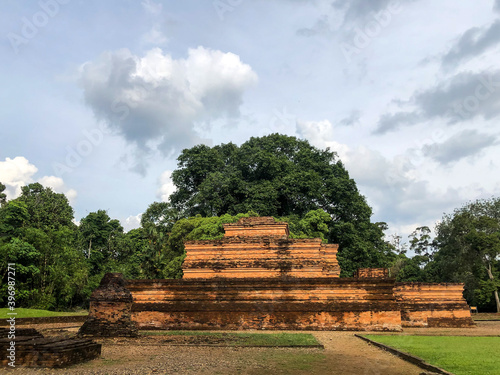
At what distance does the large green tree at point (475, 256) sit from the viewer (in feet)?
108

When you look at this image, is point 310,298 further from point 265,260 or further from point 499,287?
point 499,287

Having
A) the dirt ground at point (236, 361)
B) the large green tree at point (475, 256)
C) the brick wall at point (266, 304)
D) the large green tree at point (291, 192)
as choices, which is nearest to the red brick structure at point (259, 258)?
the brick wall at point (266, 304)

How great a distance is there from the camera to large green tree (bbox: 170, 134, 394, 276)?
35938 mm

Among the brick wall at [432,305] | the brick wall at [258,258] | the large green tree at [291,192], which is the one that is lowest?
the brick wall at [432,305]

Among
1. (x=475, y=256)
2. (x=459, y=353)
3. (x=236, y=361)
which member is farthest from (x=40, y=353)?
(x=475, y=256)

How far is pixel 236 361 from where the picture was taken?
8.23m

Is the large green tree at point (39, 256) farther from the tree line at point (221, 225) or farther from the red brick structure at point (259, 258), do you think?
the red brick structure at point (259, 258)

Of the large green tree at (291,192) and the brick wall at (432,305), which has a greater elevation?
the large green tree at (291,192)

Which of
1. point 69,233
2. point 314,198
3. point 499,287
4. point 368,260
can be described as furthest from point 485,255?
point 69,233

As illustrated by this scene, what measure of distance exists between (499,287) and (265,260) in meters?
25.8

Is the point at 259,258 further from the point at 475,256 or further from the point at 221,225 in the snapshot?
the point at 475,256

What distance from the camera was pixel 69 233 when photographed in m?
34.6

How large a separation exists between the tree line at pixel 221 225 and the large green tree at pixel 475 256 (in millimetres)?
99

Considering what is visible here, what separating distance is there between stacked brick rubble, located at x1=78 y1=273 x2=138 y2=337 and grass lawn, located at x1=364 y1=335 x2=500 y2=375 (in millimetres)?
8459
